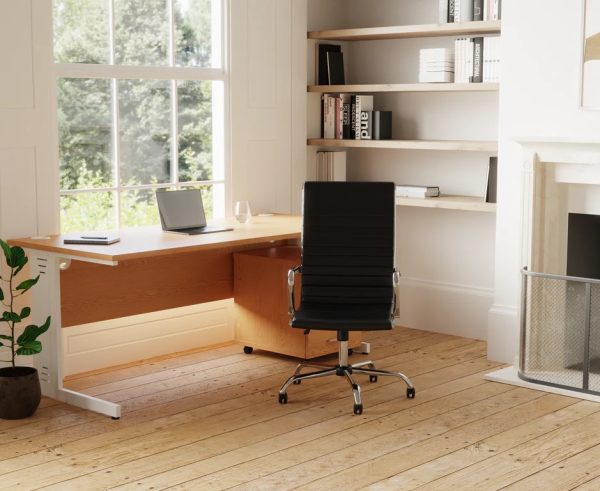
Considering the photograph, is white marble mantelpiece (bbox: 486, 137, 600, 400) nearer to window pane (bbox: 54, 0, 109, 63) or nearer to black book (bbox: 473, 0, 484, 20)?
black book (bbox: 473, 0, 484, 20)

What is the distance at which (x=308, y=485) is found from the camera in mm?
3566

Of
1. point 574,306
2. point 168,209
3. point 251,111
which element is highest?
point 251,111

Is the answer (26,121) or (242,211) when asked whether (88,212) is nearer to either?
(26,121)

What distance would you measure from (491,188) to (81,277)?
2326mm

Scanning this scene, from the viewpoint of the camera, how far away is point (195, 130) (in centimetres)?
564

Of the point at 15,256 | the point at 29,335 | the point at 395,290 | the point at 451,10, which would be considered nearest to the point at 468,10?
the point at 451,10

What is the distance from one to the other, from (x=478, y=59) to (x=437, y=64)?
10.1 inches

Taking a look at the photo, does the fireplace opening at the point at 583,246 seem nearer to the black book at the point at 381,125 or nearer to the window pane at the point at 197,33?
the black book at the point at 381,125

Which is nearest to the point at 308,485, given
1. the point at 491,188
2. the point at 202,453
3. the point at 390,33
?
the point at 202,453

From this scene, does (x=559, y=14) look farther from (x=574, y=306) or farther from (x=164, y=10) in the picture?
(x=164, y=10)

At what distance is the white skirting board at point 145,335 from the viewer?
512 centimetres

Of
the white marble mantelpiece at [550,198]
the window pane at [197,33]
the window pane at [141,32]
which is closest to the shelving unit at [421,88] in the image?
the white marble mantelpiece at [550,198]

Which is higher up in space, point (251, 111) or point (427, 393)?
point (251, 111)

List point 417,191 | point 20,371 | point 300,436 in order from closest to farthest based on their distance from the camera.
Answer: point 300,436 → point 20,371 → point 417,191
